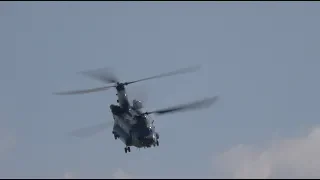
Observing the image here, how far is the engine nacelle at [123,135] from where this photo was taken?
484ft

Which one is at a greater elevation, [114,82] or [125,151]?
[114,82]

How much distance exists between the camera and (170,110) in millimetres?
146750

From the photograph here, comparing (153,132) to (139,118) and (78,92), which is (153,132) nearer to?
(139,118)

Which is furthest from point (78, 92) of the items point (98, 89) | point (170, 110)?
point (170, 110)

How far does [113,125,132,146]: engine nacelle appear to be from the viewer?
147375 millimetres

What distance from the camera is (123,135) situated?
14962cm

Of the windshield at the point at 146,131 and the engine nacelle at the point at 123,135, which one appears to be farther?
the engine nacelle at the point at 123,135

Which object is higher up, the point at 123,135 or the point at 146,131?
the point at 123,135

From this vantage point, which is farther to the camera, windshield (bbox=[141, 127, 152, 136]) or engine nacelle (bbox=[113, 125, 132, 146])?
engine nacelle (bbox=[113, 125, 132, 146])

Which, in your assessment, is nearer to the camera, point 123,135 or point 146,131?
point 146,131

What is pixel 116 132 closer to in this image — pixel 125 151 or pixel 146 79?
pixel 125 151

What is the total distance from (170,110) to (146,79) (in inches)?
241

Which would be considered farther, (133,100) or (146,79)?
(133,100)

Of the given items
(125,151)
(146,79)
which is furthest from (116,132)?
(146,79)
